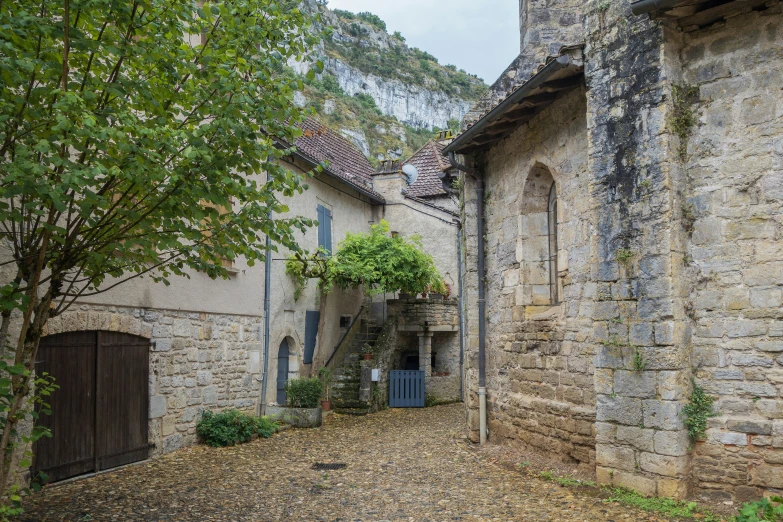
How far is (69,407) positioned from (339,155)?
38.1 ft

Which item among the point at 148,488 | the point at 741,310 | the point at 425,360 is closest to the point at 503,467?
the point at 741,310

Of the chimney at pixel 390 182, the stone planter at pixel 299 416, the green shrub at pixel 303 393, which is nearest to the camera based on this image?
the stone planter at pixel 299 416

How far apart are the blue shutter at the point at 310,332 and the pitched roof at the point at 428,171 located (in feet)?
19.9

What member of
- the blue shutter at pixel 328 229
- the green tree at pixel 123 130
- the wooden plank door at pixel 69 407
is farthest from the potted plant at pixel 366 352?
the green tree at pixel 123 130

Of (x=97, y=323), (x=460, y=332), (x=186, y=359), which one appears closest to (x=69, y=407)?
(x=97, y=323)

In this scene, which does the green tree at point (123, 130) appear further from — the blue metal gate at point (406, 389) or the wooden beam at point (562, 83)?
the blue metal gate at point (406, 389)

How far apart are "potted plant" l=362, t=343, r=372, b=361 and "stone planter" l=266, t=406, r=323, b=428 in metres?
3.24

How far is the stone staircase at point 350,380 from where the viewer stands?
45.2 ft

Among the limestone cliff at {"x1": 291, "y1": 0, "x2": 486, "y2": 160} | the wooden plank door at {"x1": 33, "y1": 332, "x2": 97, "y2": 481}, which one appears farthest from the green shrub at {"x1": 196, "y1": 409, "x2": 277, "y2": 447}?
the limestone cliff at {"x1": 291, "y1": 0, "x2": 486, "y2": 160}

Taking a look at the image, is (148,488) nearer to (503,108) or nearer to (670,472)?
(670,472)

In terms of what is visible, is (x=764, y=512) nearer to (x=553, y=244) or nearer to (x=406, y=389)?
(x=553, y=244)

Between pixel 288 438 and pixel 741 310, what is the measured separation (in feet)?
23.6

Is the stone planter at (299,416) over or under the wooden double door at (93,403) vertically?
under

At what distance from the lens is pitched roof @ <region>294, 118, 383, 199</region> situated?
15586 millimetres
